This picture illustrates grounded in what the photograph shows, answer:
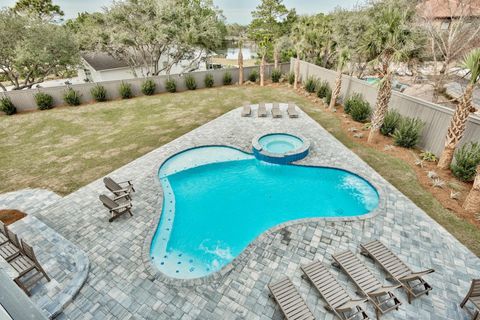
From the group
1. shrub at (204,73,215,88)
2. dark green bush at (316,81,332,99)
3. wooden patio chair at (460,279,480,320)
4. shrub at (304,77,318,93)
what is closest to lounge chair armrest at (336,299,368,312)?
wooden patio chair at (460,279,480,320)

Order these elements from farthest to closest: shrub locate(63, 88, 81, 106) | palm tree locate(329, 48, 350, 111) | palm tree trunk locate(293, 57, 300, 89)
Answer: palm tree trunk locate(293, 57, 300, 89) → shrub locate(63, 88, 81, 106) → palm tree locate(329, 48, 350, 111)

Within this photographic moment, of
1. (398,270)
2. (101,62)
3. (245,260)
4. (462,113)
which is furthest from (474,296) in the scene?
(101,62)

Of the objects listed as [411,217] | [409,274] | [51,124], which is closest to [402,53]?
[411,217]

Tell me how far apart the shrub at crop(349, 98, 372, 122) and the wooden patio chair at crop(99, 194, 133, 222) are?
576 inches

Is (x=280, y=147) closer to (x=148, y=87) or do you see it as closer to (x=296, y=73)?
(x=296, y=73)

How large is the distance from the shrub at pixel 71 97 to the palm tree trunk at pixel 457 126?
26744mm

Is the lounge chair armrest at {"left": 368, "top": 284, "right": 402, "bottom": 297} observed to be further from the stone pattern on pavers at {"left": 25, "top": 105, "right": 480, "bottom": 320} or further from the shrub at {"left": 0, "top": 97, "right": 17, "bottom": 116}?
the shrub at {"left": 0, "top": 97, "right": 17, "bottom": 116}

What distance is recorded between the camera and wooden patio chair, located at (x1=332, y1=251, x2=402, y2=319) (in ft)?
18.2

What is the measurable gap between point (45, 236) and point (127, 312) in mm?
4381

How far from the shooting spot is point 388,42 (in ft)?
35.7

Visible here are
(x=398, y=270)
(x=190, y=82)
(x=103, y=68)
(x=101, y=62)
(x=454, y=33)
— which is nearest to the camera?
(x=398, y=270)

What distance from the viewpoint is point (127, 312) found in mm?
5719

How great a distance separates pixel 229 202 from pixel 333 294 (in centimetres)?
523

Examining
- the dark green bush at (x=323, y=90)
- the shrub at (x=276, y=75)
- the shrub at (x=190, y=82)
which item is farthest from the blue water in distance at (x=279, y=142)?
the shrub at (x=276, y=75)
